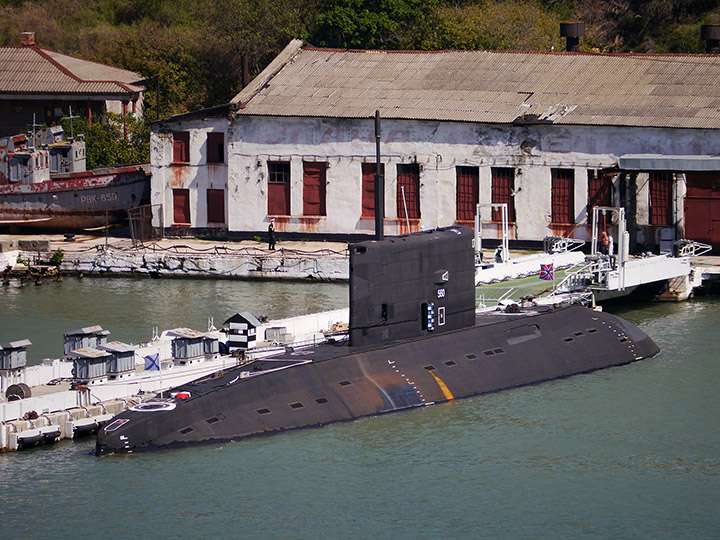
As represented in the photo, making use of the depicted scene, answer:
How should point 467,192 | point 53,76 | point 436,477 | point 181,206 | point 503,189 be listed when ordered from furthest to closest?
point 53,76 < point 181,206 < point 467,192 < point 503,189 < point 436,477

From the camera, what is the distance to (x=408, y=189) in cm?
5753

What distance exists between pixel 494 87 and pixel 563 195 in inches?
242

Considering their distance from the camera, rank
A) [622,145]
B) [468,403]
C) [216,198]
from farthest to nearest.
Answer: [216,198] → [622,145] → [468,403]

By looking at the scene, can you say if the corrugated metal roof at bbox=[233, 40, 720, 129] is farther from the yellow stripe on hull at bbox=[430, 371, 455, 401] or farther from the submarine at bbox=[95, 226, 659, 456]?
the yellow stripe on hull at bbox=[430, 371, 455, 401]

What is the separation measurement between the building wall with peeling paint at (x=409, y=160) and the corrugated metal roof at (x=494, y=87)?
58 cm

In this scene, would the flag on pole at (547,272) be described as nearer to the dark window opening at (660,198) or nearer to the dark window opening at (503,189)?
the dark window opening at (660,198)

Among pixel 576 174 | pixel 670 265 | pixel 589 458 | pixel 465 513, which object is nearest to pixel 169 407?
pixel 465 513

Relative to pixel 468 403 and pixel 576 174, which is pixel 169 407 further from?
pixel 576 174

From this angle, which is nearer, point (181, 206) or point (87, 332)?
point (87, 332)

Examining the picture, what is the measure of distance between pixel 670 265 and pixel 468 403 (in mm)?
18135

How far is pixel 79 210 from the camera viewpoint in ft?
205

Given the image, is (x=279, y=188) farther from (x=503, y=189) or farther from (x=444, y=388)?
(x=444, y=388)

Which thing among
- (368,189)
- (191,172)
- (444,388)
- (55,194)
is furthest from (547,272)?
(55,194)

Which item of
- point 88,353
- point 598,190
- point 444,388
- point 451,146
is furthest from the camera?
point 451,146
